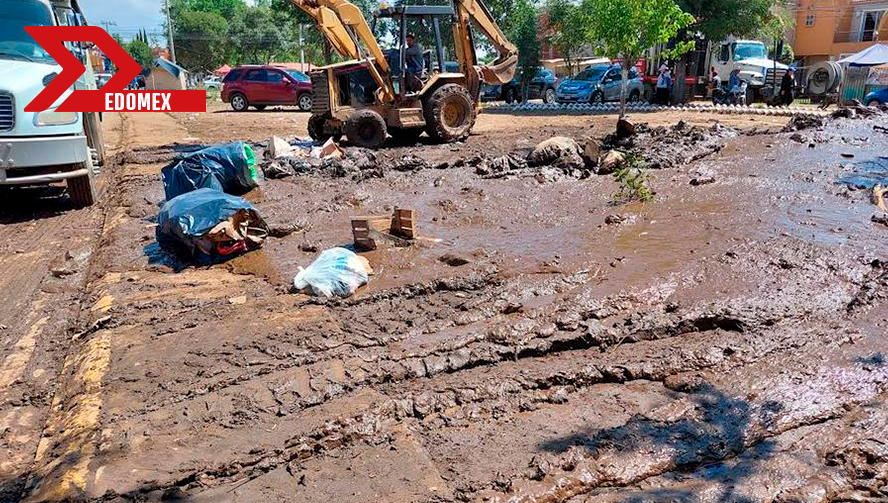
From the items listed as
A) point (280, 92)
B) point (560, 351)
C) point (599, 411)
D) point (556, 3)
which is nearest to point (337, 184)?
point (560, 351)

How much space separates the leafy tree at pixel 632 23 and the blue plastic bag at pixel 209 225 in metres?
9.64

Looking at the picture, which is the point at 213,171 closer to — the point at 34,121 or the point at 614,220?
the point at 34,121

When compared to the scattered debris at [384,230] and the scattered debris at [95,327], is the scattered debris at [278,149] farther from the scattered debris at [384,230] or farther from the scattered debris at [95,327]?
the scattered debris at [95,327]

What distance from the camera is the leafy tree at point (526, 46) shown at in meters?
26.8

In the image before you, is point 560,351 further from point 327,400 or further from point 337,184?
point 337,184

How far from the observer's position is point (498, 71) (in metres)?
14.3

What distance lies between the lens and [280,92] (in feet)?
76.1

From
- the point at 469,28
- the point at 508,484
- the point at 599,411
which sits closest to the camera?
the point at 508,484

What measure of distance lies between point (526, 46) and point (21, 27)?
22.2 m

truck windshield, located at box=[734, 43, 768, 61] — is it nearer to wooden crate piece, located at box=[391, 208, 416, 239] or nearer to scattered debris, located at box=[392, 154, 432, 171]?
scattered debris, located at box=[392, 154, 432, 171]

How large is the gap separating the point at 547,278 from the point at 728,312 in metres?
1.34

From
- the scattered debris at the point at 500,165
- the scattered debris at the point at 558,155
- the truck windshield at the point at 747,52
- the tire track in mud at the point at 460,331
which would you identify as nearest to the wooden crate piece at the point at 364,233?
the tire track in mud at the point at 460,331

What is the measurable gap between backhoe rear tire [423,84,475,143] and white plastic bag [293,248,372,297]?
26.5ft

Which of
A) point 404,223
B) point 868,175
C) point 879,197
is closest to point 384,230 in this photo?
point 404,223
